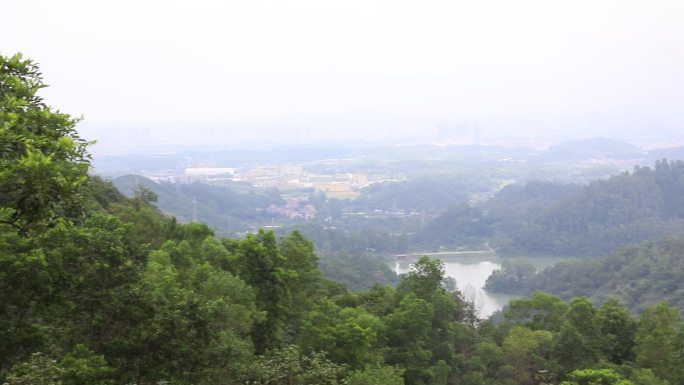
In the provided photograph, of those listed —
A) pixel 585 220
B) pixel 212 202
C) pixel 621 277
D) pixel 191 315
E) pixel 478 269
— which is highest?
pixel 191 315

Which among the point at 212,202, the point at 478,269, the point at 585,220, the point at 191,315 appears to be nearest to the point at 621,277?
the point at 478,269

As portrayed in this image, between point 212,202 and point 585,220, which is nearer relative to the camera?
point 585,220

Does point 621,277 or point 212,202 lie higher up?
point 212,202

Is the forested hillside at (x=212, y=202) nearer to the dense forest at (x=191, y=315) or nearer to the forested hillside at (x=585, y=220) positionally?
the forested hillside at (x=585, y=220)

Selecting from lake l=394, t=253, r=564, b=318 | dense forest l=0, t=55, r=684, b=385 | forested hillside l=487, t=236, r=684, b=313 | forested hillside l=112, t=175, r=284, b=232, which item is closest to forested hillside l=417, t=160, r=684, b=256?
lake l=394, t=253, r=564, b=318

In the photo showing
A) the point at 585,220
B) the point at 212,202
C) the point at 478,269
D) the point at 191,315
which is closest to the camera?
the point at 191,315

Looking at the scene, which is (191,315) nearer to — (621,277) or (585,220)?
(621,277)

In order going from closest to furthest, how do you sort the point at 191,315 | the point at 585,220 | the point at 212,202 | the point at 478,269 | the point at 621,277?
the point at 191,315 < the point at 621,277 < the point at 478,269 < the point at 585,220 < the point at 212,202
